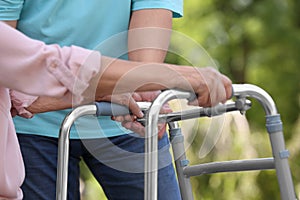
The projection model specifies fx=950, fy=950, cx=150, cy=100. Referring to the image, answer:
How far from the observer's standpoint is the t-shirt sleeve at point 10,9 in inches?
91.4

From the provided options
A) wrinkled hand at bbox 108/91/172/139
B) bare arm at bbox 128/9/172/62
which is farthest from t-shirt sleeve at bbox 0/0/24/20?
wrinkled hand at bbox 108/91/172/139

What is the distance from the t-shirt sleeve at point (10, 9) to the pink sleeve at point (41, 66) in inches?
23.5

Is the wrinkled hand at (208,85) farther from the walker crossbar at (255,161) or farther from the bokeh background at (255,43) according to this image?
the bokeh background at (255,43)

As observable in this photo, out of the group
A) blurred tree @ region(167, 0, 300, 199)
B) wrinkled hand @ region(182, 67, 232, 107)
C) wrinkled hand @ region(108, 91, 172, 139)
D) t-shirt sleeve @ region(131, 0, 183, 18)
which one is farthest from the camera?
blurred tree @ region(167, 0, 300, 199)

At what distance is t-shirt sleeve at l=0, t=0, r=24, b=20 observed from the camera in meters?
2.32

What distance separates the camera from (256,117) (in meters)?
7.89

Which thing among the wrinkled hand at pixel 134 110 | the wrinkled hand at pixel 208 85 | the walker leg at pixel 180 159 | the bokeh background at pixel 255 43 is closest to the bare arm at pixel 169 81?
the wrinkled hand at pixel 208 85

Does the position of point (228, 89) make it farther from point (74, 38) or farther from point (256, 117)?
point (256, 117)

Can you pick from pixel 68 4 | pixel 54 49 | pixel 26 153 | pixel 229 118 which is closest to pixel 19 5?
pixel 68 4

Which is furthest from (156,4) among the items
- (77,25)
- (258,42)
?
(258,42)

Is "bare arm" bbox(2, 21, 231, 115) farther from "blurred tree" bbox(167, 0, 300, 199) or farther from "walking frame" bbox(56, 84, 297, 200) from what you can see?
"blurred tree" bbox(167, 0, 300, 199)

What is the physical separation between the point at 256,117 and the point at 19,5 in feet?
18.6

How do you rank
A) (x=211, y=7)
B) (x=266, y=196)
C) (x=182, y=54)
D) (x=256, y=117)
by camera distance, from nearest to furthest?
(x=182, y=54) → (x=266, y=196) → (x=256, y=117) → (x=211, y=7)

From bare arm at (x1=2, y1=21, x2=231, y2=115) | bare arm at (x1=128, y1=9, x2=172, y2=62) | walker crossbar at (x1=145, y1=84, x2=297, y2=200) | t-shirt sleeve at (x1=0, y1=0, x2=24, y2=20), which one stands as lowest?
walker crossbar at (x1=145, y1=84, x2=297, y2=200)
